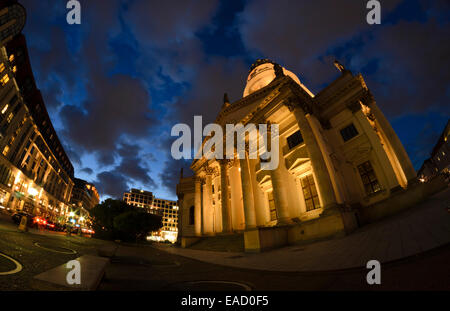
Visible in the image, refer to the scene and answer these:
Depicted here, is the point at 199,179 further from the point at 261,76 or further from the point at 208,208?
the point at 261,76

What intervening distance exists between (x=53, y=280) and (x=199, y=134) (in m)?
26.2

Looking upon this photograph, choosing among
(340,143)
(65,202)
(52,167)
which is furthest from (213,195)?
(65,202)

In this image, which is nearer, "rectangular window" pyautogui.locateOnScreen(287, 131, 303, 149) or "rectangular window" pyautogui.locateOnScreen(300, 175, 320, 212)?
"rectangular window" pyautogui.locateOnScreen(300, 175, 320, 212)

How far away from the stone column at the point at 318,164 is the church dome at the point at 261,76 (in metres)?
19.1

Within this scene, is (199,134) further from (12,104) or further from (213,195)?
(12,104)

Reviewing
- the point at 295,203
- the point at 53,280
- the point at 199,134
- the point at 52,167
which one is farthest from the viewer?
the point at 52,167

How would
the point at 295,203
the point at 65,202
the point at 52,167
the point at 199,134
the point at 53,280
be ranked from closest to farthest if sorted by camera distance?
the point at 53,280
the point at 295,203
the point at 199,134
the point at 52,167
the point at 65,202

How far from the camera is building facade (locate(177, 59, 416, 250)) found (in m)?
12.4

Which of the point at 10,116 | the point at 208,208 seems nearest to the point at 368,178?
the point at 208,208

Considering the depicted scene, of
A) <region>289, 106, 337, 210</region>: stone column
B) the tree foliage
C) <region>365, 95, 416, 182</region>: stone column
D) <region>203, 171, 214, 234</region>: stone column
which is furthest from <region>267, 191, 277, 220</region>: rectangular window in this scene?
the tree foliage

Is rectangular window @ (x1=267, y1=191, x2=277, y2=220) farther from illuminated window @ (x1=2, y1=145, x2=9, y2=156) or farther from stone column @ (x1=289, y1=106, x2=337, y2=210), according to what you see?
illuminated window @ (x1=2, y1=145, x2=9, y2=156)

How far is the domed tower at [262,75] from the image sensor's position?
3212 cm

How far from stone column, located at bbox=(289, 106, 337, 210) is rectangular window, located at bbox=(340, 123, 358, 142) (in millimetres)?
4246

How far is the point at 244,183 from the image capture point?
1781 centimetres
